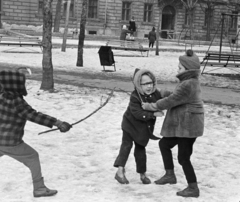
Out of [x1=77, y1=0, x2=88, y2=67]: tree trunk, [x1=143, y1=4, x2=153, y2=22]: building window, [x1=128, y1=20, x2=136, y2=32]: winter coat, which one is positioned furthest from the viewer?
[x1=143, y1=4, x2=153, y2=22]: building window

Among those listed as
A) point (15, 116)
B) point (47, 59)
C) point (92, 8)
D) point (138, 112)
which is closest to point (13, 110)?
point (15, 116)

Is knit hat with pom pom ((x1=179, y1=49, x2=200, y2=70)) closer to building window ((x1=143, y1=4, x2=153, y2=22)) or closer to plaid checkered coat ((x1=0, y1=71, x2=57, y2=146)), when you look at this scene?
plaid checkered coat ((x1=0, y1=71, x2=57, y2=146))

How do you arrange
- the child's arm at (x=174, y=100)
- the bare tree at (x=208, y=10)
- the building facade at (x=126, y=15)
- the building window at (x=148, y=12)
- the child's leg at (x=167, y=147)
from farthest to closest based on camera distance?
1. the bare tree at (x=208, y=10)
2. the building window at (x=148, y=12)
3. the building facade at (x=126, y=15)
4. the child's leg at (x=167, y=147)
5. the child's arm at (x=174, y=100)

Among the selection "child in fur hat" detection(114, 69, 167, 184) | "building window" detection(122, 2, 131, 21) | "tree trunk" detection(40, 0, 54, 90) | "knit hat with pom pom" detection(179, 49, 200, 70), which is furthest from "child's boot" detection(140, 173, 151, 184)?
"building window" detection(122, 2, 131, 21)

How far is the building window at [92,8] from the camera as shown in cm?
4294

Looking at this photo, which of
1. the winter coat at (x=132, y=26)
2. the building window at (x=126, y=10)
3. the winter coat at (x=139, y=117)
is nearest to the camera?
the winter coat at (x=139, y=117)

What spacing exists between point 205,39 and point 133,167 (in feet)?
142

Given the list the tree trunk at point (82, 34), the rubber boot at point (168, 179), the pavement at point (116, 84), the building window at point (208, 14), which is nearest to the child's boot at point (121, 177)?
the rubber boot at point (168, 179)

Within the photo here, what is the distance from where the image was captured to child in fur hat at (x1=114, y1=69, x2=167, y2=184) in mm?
4410

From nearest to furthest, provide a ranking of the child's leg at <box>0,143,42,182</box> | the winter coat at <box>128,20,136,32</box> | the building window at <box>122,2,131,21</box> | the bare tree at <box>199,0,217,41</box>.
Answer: the child's leg at <box>0,143,42,182</box>, the winter coat at <box>128,20,136,32</box>, the building window at <box>122,2,131,21</box>, the bare tree at <box>199,0,217,41</box>

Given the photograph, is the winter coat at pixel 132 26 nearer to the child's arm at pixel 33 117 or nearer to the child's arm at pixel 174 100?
the child's arm at pixel 174 100

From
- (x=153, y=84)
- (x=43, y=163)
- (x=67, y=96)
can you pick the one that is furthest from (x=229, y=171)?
(x=67, y=96)

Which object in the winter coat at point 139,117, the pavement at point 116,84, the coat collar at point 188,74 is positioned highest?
the coat collar at point 188,74

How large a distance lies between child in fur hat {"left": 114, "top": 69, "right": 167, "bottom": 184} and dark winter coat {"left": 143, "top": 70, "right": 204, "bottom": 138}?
0.16 m
